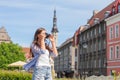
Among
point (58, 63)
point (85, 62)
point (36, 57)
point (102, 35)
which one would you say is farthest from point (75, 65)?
point (36, 57)

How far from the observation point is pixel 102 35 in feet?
205

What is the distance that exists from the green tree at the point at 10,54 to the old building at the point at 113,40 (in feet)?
132

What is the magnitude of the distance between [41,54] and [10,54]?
8762 centimetres

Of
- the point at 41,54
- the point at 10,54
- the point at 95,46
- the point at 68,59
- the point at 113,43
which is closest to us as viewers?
the point at 41,54

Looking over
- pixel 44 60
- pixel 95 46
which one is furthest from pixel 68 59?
pixel 44 60

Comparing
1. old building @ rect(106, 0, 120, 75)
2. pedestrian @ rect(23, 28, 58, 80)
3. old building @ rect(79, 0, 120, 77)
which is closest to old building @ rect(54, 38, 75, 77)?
old building @ rect(79, 0, 120, 77)

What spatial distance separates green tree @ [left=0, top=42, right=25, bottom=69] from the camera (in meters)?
95.1

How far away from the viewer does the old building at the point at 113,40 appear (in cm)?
5559

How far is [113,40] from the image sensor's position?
57.1 m

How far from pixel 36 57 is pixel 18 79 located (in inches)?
477

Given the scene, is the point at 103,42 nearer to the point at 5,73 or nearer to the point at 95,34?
the point at 95,34

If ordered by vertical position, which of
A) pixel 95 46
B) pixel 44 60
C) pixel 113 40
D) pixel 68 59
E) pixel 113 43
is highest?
pixel 113 40

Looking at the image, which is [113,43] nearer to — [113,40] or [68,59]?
[113,40]

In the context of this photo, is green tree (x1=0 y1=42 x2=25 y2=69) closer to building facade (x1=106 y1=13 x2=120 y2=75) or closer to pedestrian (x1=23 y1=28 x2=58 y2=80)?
building facade (x1=106 y1=13 x2=120 y2=75)
